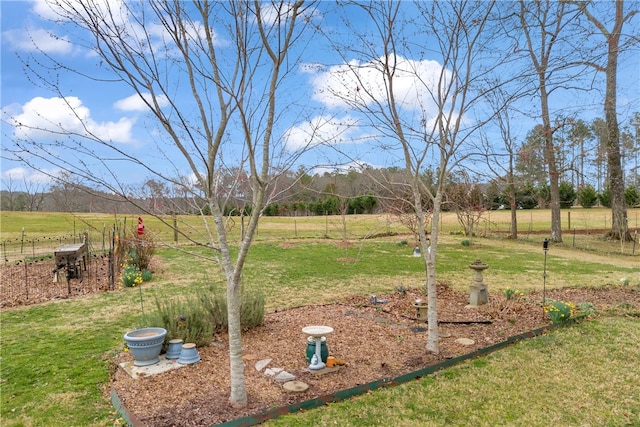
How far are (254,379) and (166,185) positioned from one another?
2.01 meters

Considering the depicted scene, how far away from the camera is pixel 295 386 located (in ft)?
11.2

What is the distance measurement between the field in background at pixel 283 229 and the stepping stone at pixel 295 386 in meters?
7.31

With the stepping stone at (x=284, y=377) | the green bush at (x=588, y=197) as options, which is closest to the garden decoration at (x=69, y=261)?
the stepping stone at (x=284, y=377)

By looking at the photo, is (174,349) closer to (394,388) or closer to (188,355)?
(188,355)

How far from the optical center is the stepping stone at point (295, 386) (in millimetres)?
3359

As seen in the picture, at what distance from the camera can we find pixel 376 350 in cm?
436

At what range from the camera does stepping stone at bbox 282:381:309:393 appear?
336 centimetres

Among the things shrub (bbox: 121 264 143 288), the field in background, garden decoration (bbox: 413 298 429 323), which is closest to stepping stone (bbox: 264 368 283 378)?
garden decoration (bbox: 413 298 429 323)

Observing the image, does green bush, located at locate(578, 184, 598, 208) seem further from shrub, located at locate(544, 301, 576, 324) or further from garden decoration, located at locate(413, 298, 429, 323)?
garden decoration, located at locate(413, 298, 429, 323)

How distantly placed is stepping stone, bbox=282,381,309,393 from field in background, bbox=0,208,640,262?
7.31 meters

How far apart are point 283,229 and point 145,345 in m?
20.9

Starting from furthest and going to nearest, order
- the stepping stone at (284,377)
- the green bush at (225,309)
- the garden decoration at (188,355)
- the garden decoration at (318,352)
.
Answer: the green bush at (225,309), the garden decoration at (188,355), the garden decoration at (318,352), the stepping stone at (284,377)

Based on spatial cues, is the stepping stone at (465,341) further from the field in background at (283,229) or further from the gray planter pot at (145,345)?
the field in background at (283,229)

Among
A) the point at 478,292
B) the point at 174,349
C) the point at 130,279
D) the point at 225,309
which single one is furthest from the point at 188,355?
the point at 130,279
